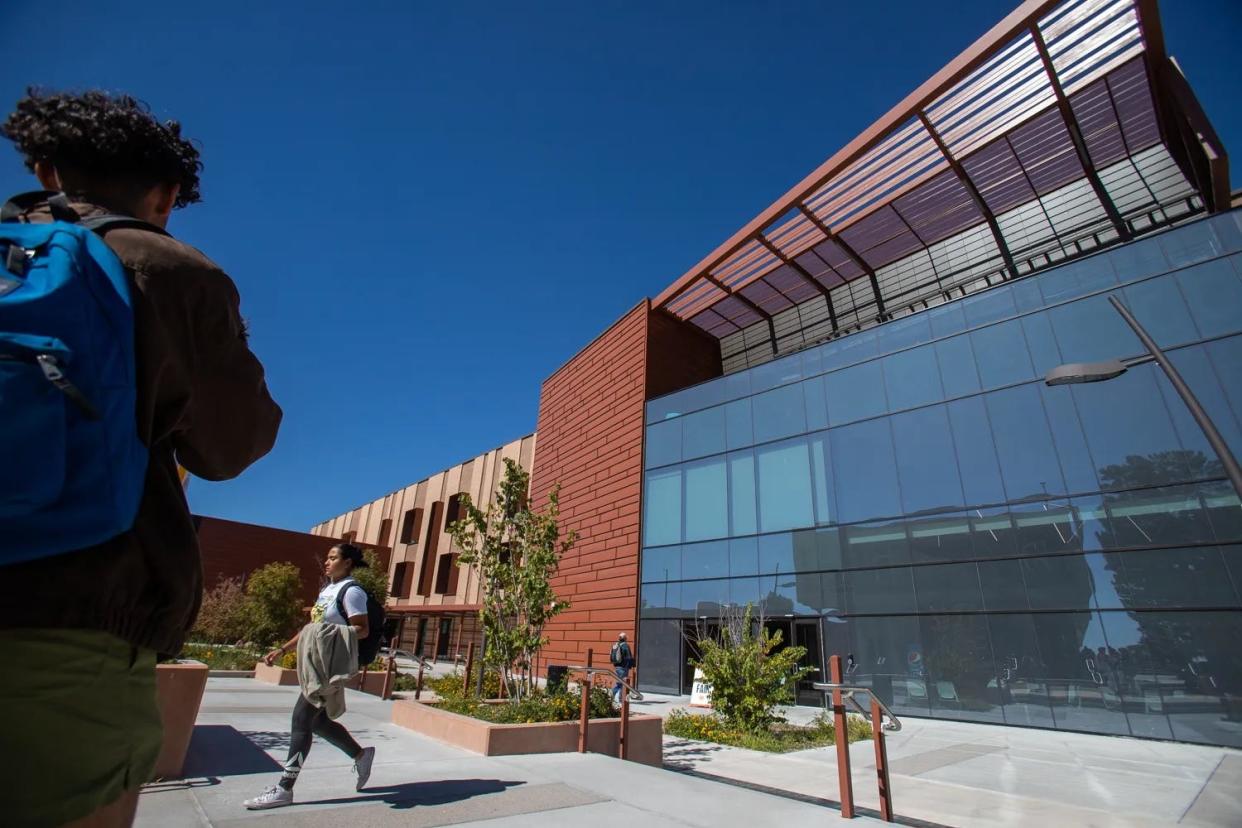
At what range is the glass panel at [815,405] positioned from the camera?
52.0 ft

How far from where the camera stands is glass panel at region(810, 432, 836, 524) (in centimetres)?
1478

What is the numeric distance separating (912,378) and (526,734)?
12709 mm

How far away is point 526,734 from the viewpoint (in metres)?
5.97

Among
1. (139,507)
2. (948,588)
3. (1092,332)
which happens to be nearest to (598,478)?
(948,588)

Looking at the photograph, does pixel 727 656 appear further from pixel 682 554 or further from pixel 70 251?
pixel 70 251

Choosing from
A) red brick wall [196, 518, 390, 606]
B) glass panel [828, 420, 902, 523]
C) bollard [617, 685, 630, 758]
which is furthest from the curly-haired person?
red brick wall [196, 518, 390, 606]

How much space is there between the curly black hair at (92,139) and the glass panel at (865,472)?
14819mm

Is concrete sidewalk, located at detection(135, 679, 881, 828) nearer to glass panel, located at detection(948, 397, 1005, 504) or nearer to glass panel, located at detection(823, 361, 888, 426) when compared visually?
glass panel, located at detection(948, 397, 1005, 504)

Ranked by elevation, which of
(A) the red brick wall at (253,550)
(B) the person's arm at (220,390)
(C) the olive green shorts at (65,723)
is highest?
(A) the red brick wall at (253,550)

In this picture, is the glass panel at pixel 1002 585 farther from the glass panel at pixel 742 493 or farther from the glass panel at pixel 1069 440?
the glass panel at pixel 742 493

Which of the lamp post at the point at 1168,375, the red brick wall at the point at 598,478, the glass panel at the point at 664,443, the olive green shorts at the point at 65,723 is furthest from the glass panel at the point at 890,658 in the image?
the olive green shorts at the point at 65,723

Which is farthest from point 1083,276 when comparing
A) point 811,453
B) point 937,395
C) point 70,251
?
point 70,251

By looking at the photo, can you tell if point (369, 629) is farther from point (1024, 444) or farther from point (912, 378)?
point (912, 378)

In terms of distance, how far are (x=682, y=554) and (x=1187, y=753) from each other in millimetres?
10626
